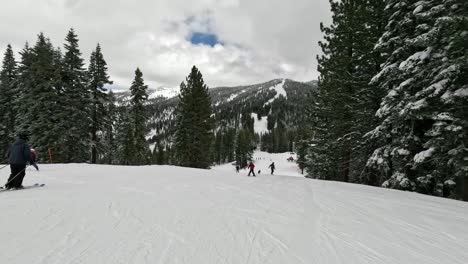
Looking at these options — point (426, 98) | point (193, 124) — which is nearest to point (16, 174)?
point (426, 98)

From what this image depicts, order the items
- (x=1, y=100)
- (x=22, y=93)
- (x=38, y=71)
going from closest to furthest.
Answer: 1. (x=38, y=71)
2. (x=22, y=93)
3. (x=1, y=100)

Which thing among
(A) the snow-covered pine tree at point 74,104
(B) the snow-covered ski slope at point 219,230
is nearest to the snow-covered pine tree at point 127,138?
(A) the snow-covered pine tree at point 74,104

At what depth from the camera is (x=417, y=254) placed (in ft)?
14.4

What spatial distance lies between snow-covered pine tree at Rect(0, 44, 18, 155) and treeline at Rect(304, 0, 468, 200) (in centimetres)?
3314

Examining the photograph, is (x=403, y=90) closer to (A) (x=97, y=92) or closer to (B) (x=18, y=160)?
(B) (x=18, y=160)

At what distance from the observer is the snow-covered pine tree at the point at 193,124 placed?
32.3m

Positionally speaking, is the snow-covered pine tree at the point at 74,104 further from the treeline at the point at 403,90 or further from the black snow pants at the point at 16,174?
the treeline at the point at 403,90

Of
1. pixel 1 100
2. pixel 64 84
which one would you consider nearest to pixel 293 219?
pixel 64 84

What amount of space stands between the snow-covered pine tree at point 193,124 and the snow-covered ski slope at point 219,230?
24158mm

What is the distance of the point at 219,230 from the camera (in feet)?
16.7

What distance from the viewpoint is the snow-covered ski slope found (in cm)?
395

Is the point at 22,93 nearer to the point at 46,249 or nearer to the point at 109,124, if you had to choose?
the point at 109,124

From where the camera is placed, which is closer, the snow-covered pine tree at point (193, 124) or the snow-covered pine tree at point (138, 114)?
the snow-covered pine tree at point (193, 124)

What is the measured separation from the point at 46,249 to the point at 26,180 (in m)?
8.87
